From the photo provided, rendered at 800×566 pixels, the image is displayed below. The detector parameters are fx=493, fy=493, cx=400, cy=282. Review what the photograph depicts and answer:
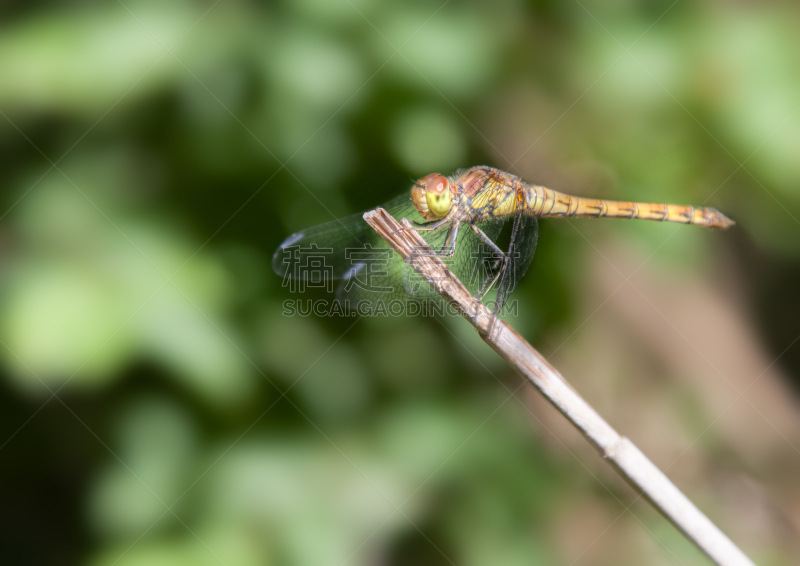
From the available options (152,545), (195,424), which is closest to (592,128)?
(195,424)

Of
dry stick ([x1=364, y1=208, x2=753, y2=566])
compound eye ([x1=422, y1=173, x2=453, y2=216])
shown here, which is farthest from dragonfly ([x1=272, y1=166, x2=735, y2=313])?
dry stick ([x1=364, y1=208, x2=753, y2=566])

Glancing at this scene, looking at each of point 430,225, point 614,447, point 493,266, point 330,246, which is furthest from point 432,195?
point 614,447

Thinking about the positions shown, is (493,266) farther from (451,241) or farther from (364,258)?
(364,258)

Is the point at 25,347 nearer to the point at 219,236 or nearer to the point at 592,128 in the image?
the point at 219,236

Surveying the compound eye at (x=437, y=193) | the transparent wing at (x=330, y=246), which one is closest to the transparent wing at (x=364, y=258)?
the transparent wing at (x=330, y=246)

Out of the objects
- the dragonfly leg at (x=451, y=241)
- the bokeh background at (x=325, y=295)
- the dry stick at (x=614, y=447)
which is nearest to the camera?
the dry stick at (x=614, y=447)

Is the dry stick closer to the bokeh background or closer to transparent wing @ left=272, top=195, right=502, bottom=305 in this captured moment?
transparent wing @ left=272, top=195, right=502, bottom=305

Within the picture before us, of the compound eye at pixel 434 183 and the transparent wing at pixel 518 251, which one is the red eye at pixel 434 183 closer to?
the compound eye at pixel 434 183
